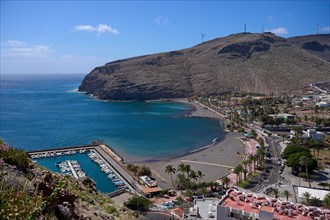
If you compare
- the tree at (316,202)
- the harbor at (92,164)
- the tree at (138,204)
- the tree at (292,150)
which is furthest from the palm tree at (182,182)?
the tree at (292,150)

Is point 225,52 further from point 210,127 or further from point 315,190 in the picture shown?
point 315,190

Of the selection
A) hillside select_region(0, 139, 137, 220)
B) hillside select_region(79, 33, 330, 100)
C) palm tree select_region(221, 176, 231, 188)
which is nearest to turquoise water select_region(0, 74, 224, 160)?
palm tree select_region(221, 176, 231, 188)

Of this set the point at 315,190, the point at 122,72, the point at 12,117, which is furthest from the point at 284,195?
the point at 122,72

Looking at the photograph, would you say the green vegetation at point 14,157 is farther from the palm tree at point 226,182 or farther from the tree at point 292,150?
the tree at point 292,150

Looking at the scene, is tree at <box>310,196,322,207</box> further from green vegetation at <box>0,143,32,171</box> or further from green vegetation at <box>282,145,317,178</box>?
green vegetation at <box>0,143,32,171</box>

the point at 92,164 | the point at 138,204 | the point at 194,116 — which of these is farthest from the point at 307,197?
the point at 194,116

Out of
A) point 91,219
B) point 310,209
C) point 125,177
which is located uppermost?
A: point 91,219
